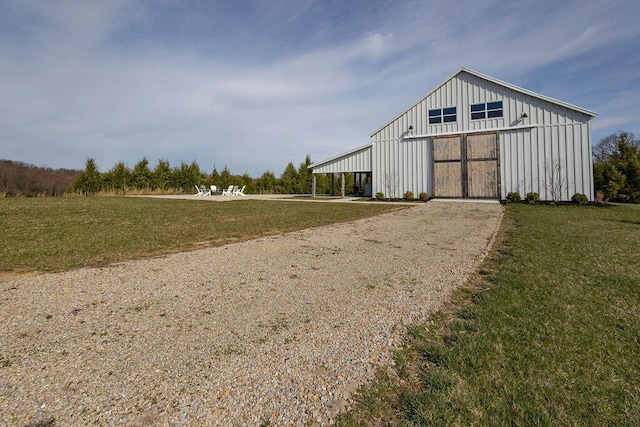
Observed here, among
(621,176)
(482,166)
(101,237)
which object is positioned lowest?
(101,237)

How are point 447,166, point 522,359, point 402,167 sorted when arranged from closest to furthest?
point 522,359
point 447,166
point 402,167

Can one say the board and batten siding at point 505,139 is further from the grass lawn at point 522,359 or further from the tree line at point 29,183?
the tree line at point 29,183

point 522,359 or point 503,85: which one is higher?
point 503,85

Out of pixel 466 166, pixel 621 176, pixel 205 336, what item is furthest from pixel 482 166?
pixel 205 336

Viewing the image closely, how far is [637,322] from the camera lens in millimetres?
2885

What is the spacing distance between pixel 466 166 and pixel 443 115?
382 cm

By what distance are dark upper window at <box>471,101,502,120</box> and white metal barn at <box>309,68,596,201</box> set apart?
0.06 metres

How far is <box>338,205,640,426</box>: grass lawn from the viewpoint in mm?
1772

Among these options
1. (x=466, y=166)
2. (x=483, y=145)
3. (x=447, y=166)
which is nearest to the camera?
(x=483, y=145)

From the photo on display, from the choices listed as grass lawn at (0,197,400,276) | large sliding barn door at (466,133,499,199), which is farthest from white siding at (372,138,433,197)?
grass lawn at (0,197,400,276)

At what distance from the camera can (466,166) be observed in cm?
2009

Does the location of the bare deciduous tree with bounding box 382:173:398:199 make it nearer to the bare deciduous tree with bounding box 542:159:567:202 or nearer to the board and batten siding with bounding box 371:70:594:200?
the board and batten siding with bounding box 371:70:594:200

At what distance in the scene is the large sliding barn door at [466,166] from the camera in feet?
64.0

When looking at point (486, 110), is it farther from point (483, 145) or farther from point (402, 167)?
point (402, 167)
